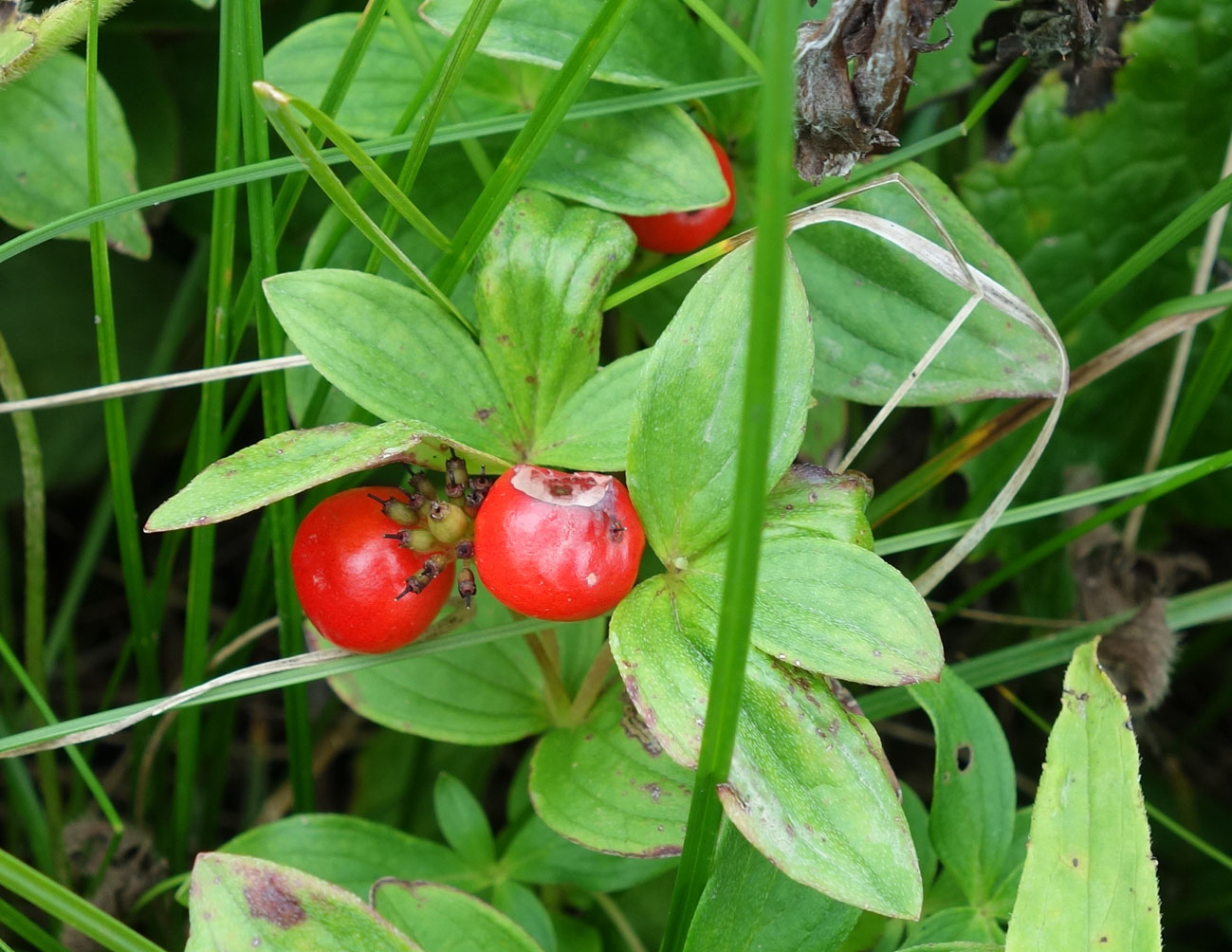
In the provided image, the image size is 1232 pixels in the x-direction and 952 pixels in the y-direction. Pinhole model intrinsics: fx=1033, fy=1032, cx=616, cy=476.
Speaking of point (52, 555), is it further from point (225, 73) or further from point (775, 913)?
point (775, 913)

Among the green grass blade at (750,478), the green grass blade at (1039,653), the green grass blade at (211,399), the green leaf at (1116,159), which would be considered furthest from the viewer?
the green leaf at (1116,159)

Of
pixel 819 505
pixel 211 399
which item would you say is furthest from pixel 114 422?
pixel 819 505

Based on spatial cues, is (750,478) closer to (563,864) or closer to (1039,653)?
(563,864)

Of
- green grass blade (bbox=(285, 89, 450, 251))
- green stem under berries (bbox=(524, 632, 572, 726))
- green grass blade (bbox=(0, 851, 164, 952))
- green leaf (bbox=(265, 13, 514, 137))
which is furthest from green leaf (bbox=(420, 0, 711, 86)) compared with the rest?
green grass blade (bbox=(0, 851, 164, 952))

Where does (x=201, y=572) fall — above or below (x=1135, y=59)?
below

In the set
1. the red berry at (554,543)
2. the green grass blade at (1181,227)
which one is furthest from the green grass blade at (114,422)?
the green grass blade at (1181,227)

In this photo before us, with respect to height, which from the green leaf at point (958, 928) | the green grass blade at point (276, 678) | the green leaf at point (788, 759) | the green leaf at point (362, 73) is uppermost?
the green leaf at point (362, 73)

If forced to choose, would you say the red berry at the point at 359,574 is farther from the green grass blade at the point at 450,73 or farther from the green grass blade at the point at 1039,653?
the green grass blade at the point at 1039,653

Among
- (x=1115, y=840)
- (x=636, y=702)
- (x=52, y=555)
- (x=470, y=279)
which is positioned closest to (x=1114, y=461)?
(x=1115, y=840)
